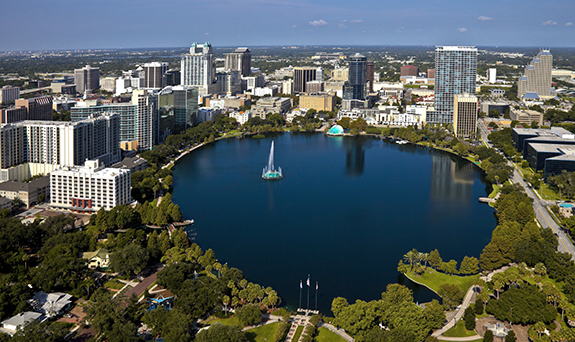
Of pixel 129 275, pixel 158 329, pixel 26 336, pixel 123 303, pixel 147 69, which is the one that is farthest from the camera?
pixel 147 69

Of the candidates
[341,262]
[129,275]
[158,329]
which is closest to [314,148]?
[341,262]

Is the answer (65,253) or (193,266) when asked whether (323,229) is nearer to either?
(193,266)

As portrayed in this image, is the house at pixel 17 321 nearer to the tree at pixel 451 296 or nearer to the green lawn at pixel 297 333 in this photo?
the green lawn at pixel 297 333

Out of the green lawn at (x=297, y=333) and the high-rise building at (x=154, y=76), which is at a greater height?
the high-rise building at (x=154, y=76)

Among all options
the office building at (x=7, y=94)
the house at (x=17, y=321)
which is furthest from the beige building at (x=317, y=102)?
the house at (x=17, y=321)

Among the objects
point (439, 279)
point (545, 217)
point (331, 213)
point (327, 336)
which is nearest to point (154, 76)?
point (331, 213)
